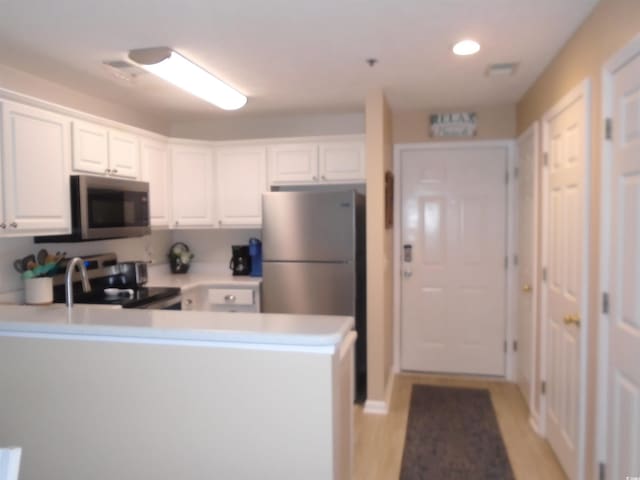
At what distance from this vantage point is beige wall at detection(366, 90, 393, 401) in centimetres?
327

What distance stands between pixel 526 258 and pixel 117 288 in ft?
10.2

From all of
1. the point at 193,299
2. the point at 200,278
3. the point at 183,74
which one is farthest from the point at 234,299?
the point at 183,74

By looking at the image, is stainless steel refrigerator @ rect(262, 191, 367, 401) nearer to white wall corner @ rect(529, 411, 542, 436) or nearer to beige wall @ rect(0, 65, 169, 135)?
white wall corner @ rect(529, 411, 542, 436)

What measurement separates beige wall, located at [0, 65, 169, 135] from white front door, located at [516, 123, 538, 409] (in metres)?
3.11

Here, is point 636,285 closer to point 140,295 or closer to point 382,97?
point 382,97

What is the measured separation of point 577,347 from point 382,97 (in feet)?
6.73

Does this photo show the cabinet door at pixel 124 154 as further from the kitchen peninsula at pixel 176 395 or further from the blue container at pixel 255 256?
the kitchen peninsula at pixel 176 395

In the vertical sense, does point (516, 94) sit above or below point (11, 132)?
above

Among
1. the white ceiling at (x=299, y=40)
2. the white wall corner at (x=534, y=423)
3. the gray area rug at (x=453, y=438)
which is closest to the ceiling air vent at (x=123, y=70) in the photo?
the white ceiling at (x=299, y=40)

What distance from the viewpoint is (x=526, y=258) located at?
3488mm

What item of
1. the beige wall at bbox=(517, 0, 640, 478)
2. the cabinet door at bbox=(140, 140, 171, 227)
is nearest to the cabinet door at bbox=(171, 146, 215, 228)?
the cabinet door at bbox=(140, 140, 171, 227)

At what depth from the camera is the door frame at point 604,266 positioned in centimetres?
189

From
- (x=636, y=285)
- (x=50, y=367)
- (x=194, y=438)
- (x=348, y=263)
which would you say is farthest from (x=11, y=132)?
(x=636, y=285)

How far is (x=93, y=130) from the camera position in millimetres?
3033
